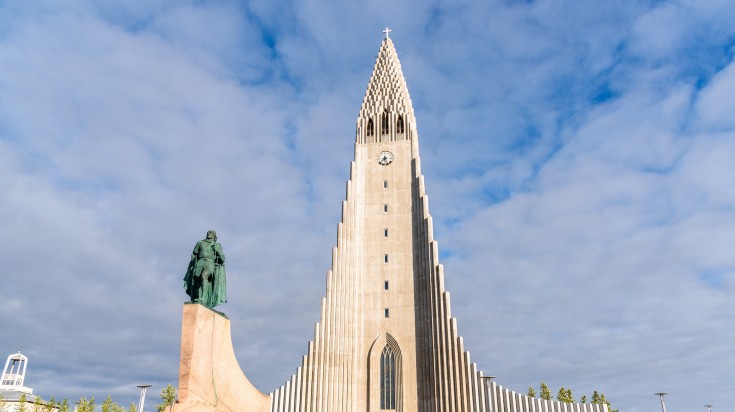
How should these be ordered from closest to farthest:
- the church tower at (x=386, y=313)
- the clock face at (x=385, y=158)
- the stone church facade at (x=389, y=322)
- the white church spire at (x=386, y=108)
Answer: the stone church facade at (x=389, y=322) → the church tower at (x=386, y=313) → the clock face at (x=385, y=158) → the white church spire at (x=386, y=108)

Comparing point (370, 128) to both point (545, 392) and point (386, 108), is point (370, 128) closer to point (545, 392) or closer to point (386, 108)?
point (386, 108)

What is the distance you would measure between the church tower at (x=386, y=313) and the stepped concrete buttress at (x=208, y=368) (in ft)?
56.1

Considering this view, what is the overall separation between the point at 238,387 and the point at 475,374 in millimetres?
19336

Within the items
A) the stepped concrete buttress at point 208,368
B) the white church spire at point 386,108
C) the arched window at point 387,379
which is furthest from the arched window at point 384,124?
the stepped concrete buttress at point 208,368

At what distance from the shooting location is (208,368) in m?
16.4

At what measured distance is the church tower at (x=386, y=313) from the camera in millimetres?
34094

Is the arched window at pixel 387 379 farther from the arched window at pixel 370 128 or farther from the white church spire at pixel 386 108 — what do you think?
the arched window at pixel 370 128

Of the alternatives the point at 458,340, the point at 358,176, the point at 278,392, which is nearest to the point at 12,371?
the point at 278,392

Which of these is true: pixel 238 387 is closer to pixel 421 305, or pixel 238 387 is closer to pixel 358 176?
pixel 421 305

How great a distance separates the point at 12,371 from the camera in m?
68.2

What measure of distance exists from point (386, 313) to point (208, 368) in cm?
2160

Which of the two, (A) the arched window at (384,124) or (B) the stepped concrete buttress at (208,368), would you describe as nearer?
(B) the stepped concrete buttress at (208,368)

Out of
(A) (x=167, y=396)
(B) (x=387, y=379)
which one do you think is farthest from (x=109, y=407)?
(B) (x=387, y=379)

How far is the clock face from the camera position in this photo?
138ft
